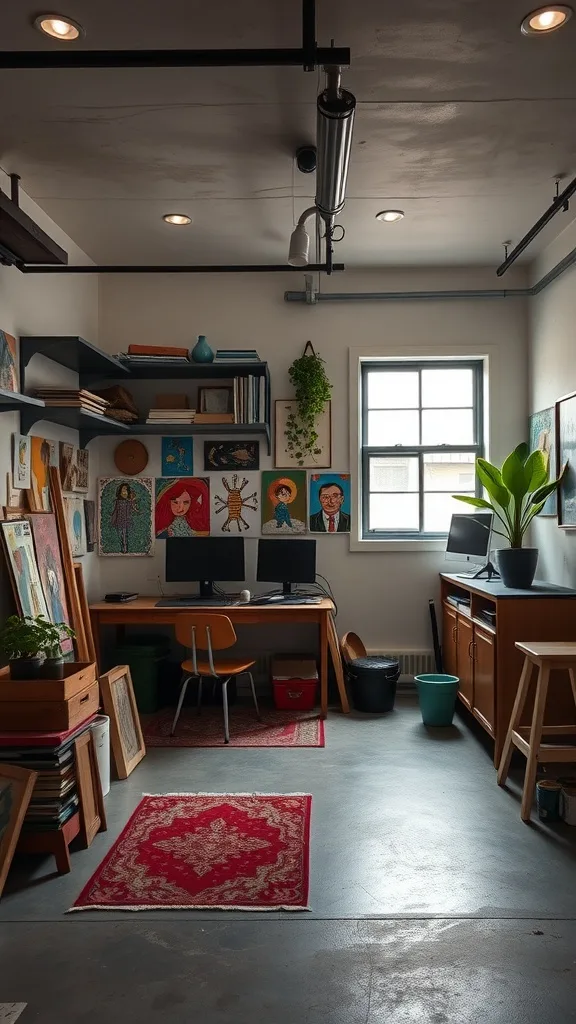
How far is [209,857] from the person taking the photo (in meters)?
3.04

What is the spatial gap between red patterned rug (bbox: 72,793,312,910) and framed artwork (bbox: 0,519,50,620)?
1.13 meters

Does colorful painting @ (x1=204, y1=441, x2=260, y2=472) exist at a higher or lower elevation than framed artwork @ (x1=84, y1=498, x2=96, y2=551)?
higher

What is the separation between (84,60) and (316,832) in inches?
119

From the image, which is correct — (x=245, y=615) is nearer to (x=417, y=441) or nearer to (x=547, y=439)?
(x=417, y=441)

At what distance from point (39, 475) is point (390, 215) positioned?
8.67 ft

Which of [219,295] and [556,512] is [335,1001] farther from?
[219,295]

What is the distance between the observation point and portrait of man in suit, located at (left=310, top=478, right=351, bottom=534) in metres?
5.73

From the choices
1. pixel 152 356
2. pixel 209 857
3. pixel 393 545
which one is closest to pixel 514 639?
pixel 393 545

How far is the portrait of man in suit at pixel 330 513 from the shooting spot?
5.73 meters

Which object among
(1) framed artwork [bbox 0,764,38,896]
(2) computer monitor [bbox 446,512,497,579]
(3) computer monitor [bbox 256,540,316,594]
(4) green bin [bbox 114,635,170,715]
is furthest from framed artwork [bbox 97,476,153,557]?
(1) framed artwork [bbox 0,764,38,896]

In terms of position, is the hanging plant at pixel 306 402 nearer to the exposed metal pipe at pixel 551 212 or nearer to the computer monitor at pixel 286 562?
the computer monitor at pixel 286 562

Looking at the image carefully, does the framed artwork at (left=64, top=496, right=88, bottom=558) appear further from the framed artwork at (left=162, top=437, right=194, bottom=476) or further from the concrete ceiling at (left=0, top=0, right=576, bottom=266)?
the concrete ceiling at (left=0, top=0, right=576, bottom=266)

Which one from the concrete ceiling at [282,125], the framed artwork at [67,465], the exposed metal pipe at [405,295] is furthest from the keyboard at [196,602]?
the concrete ceiling at [282,125]

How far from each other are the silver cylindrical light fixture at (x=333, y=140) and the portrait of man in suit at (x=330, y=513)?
233 centimetres
